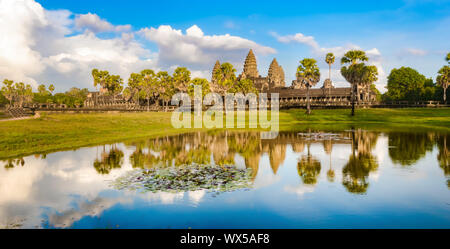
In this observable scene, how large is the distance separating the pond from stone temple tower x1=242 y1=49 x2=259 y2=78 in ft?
463

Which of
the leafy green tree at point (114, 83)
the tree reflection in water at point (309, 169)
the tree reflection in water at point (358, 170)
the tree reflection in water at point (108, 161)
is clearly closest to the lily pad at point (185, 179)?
the tree reflection in water at point (108, 161)

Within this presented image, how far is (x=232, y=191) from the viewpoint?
39.4 feet

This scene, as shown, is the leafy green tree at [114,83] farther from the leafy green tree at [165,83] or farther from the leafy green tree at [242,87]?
the leafy green tree at [242,87]

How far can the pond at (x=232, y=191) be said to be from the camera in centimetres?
911

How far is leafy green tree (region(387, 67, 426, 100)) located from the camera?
111m

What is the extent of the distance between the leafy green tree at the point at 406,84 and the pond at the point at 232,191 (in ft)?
350

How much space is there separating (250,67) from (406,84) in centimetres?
7420

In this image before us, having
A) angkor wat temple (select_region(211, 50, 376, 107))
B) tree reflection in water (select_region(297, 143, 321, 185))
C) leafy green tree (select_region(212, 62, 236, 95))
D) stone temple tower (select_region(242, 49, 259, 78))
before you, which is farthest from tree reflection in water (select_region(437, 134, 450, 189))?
stone temple tower (select_region(242, 49, 259, 78))

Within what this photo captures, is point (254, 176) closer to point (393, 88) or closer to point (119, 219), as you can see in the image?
point (119, 219)

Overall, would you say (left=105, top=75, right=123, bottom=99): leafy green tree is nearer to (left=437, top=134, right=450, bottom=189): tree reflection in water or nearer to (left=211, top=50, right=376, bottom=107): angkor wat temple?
(left=211, top=50, right=376, bottom=107): angkor wat temple

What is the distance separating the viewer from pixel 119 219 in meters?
9.27

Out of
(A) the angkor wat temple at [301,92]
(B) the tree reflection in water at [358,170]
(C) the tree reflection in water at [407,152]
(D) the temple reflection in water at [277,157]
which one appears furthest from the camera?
(A) the angkor wat temple at [301,92]

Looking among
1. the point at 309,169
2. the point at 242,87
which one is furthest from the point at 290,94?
the point at 309,169
